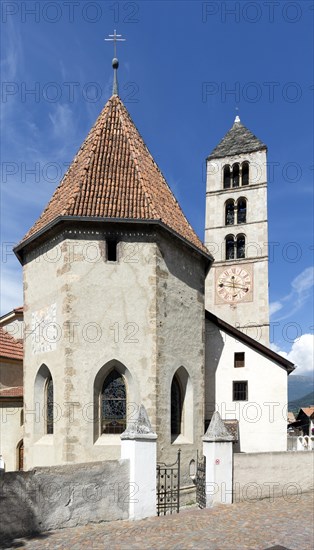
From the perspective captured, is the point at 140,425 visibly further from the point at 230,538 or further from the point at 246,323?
the point at 246,323

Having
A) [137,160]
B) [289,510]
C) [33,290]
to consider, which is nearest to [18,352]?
[33,290]

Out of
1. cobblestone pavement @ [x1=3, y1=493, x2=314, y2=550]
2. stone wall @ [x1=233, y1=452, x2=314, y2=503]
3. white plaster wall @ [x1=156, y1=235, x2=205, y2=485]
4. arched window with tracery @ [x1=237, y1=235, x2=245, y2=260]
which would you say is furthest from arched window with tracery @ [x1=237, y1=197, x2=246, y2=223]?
cobblestone pavement @ [x1=3, y1=493, x2=314, y2=550]

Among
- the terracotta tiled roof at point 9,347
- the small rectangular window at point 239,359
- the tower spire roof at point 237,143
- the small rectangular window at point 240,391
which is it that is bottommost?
the small rectangular window at point 240,391

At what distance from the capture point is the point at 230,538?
8.67 meters

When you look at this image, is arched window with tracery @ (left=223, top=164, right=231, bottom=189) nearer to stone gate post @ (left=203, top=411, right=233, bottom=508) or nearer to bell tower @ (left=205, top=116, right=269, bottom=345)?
bell tower @ (left=205, top=116, right=269, bottom=345)

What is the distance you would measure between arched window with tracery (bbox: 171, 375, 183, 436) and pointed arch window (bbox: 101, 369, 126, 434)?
1.68 meters

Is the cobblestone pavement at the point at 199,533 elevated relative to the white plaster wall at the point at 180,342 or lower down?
A: lower down

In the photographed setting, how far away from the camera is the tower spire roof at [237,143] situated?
32.1 metres

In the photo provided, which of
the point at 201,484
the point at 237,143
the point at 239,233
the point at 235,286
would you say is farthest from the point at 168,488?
the point at 237,143

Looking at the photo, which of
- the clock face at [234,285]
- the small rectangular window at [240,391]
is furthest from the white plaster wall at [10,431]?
the clock face at [234,285]

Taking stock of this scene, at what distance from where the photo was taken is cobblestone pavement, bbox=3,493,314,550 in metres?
8.14

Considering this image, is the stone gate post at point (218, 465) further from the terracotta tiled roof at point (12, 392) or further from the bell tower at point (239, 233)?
the bell tower at point (239, 233)

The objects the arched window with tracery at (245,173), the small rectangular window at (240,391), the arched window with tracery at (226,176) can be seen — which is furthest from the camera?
the arched window with tracery at (226,176)

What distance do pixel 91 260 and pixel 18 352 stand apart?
6730mm
